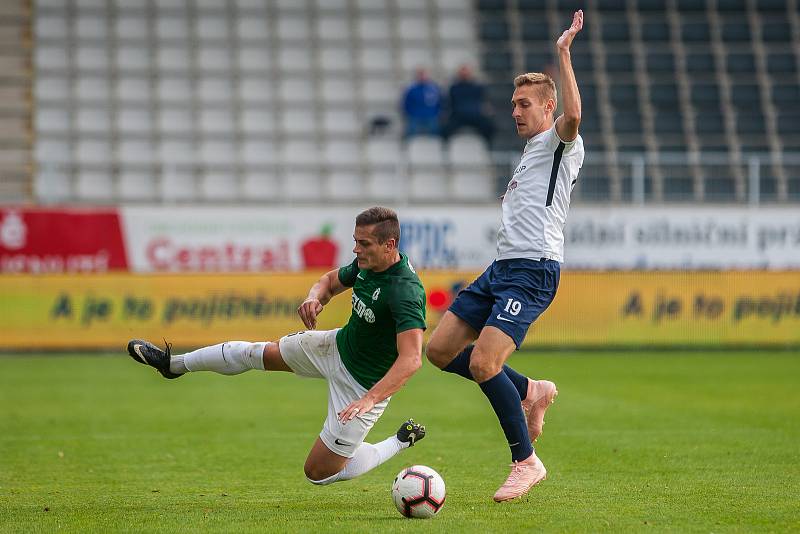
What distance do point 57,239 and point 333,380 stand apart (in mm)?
14866

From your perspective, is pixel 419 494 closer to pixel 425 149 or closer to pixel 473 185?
pixel 473 185

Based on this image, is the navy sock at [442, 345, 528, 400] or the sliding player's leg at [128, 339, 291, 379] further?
the navy sock at [442, 345, 528, 400]

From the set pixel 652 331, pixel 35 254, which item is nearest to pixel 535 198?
pixel 652 331

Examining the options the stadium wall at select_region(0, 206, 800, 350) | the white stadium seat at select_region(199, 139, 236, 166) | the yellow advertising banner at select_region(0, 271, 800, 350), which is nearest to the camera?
the yellow advertising banner at select_region(0, 271, 800, 350)

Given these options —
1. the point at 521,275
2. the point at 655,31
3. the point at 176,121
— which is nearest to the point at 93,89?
the point at 176,121

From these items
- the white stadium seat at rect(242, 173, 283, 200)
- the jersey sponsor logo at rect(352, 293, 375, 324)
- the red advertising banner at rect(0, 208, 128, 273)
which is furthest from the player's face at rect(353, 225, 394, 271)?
the white stadium seat at rect(242, 173, 283, 200)

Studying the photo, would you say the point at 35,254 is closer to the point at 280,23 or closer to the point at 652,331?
the point at 280,23

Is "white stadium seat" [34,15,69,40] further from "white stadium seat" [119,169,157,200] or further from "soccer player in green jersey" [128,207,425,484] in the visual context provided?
"soccer player in green jersey" [128,207,425,484]

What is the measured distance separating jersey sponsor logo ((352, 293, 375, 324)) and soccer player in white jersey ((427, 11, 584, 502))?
0.57m

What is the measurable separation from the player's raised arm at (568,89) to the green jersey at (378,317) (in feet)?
3.96

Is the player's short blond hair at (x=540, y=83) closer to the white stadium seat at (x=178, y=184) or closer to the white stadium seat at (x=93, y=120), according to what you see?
the white stadium seat at (x=178, y=184)

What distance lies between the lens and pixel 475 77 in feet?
86.1

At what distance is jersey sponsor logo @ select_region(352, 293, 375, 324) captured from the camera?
7.08 metres

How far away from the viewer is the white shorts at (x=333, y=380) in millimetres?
7188
